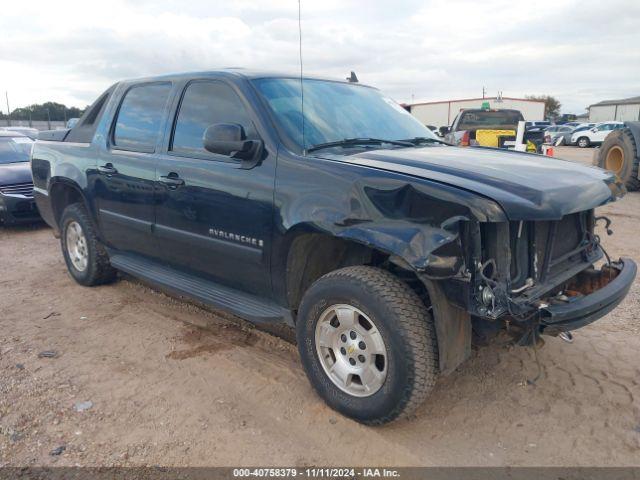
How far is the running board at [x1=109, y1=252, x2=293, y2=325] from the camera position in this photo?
132 inches

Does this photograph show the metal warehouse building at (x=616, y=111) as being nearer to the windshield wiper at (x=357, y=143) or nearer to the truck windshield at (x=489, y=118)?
the truck windshield at (x=489, y=118)

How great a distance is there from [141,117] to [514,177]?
2.97 meters

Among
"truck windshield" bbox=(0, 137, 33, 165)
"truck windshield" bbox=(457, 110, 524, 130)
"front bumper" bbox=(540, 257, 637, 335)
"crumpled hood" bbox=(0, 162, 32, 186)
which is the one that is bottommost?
"front bumper" bbox=(540, 257, 637, 335)

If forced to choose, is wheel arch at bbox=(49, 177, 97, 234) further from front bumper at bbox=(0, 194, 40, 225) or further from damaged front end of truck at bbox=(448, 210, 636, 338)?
damaged front end of truck at bbox=(448, 210, 636, 338)

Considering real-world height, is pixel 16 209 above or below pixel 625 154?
below

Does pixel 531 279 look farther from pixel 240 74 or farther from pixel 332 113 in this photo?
pixel 240 74

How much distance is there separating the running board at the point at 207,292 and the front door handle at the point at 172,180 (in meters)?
0.69

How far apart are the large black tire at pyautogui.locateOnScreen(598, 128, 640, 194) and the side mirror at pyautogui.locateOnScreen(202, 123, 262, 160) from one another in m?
8.77

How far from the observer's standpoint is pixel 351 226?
108 inches

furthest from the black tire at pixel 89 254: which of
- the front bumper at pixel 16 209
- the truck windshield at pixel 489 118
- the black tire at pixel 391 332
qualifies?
the truck windshield at pixel 489 118

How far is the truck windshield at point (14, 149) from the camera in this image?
29.9 feet

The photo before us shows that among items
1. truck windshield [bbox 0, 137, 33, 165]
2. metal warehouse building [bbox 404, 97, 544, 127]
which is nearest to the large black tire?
truck windshield [bbox 0, 137, 33, 165]

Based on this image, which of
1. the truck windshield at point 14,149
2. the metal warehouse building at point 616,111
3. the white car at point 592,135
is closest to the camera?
the truck windshield at point 14,149

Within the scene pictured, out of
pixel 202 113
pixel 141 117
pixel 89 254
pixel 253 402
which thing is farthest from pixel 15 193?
pixel 253 402
